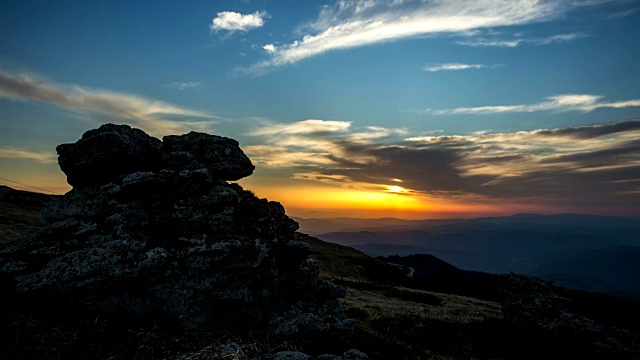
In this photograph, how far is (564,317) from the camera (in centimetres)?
2134

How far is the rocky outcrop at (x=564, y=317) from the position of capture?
774 inches

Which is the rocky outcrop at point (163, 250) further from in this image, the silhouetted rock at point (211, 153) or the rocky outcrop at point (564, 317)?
the rocky outcrop at point (564, 317)

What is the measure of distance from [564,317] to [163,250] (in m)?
22.6

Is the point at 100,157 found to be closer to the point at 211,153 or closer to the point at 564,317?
the point at 211,153

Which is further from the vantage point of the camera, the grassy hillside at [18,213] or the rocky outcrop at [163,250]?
the grassy hillside at [18,213]

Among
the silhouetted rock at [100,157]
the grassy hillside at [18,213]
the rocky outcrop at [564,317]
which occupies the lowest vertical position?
the rocky outcrop at [564,317]

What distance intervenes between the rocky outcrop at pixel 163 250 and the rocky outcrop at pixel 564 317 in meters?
12.3

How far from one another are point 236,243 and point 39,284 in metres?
7.34

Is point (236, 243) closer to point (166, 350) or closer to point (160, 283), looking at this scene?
point (160, 283)

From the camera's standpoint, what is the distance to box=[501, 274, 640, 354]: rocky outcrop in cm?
1967

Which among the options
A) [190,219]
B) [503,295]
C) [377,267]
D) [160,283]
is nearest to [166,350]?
[160,283]

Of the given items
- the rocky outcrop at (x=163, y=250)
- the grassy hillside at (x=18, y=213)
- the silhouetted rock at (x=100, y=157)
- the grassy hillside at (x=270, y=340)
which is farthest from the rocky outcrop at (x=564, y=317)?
the grassy hillside at (x=18, y=213)

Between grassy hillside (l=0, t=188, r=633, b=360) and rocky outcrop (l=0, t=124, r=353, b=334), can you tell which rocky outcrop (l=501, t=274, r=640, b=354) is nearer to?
grassy hillside (l=0, t=188, r=633, b=360)

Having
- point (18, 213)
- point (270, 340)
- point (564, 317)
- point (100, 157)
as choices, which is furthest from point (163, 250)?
point (18, 213)
